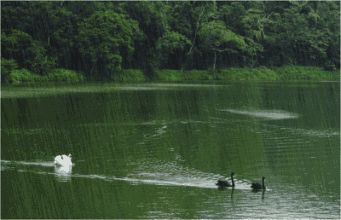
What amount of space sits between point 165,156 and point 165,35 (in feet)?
168

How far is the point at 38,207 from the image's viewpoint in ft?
63.4

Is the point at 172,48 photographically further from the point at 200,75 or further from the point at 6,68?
the point at 6,68

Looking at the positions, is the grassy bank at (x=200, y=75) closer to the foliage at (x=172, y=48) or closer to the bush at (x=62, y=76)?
the bush at (x=62, y=76)

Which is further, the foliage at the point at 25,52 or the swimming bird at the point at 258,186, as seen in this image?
the foliage at the point at 25,52

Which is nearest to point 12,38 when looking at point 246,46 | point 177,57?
point 177,57

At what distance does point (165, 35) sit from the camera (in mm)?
77750

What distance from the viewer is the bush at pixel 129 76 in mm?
73688

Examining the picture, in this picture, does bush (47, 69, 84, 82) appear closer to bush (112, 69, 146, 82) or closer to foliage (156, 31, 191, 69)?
bush (112, 69, 146, 82)

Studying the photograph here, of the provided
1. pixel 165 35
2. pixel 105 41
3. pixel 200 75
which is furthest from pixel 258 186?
pixel 200 75

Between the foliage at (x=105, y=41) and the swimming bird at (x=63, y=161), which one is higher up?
the foliage at (x=105, y=41)

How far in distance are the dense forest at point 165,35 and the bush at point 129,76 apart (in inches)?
28.6

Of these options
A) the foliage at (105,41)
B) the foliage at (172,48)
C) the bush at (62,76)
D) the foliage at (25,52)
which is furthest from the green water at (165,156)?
the foliage at (172,48)

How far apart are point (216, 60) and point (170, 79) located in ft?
25.9

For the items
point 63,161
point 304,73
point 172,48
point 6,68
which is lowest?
point 304,73
